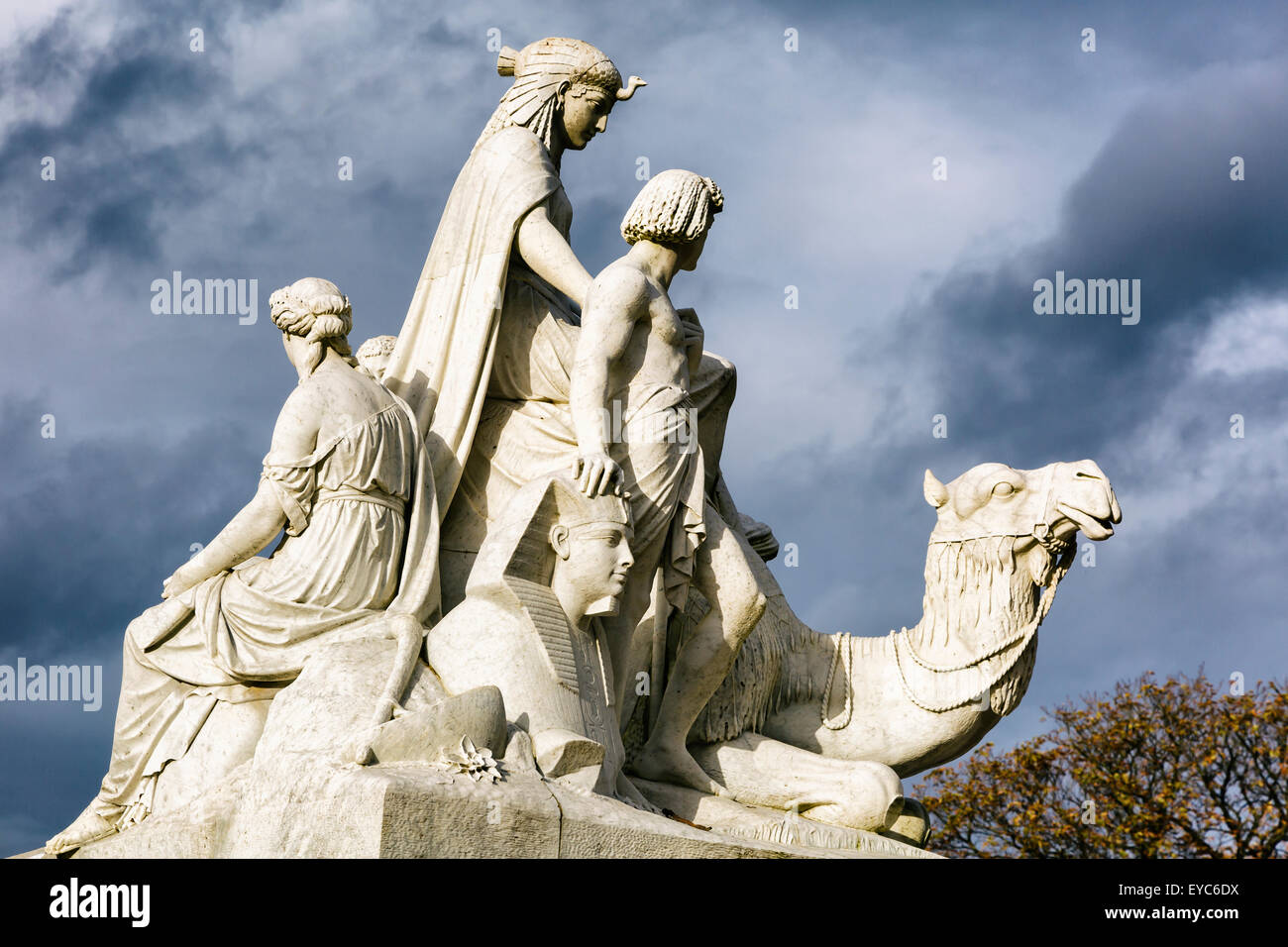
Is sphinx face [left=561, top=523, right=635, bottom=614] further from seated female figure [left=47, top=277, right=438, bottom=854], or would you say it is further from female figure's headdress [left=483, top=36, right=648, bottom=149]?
female figure's headdress [left=483, top=36, right=648, bottom=149]

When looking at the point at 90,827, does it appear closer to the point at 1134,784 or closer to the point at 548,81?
the point at 548,81

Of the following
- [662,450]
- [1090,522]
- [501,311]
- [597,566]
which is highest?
[501,311]

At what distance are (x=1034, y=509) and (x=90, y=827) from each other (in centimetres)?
466

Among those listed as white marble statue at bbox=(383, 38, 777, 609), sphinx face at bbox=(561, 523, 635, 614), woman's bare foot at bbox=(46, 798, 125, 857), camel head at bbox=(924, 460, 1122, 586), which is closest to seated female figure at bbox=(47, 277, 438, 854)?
woman's bare foot at bbox=(46, 798, 125, 857)

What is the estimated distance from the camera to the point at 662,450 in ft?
26.1

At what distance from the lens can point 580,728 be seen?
7.21 meters

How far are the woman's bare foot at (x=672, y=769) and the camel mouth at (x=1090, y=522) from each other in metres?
2.19

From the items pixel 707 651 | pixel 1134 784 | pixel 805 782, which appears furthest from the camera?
pixel 1134 784

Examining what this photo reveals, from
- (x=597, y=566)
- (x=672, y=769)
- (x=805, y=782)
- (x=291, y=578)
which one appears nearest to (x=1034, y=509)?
(x=805, y=782)

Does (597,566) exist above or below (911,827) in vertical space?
above

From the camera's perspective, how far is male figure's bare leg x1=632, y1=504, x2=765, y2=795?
823cm

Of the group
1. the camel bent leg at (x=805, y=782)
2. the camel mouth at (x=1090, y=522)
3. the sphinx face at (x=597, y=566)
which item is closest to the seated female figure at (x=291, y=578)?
the sphinx face at (x=597, y=566)

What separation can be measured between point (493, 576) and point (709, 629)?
1260 mm
